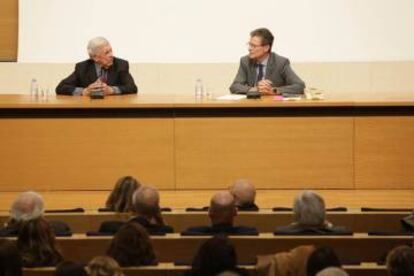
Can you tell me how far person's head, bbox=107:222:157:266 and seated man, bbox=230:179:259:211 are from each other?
159 centimetres

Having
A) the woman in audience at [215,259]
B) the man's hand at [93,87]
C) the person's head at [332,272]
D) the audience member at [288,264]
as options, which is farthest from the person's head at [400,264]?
the man's hand at [93,87]

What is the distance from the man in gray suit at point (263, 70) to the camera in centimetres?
1158

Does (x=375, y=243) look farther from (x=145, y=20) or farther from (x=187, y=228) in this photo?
(x=145, y=20)

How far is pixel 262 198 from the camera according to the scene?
9836 millimetres

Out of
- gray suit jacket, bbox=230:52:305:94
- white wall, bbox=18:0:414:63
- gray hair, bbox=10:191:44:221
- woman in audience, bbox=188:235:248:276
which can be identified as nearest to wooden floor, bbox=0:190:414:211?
gray hair, bbox=10:191:44:221

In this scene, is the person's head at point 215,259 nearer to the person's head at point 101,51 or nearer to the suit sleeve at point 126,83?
the suit sleeve at point 126,83

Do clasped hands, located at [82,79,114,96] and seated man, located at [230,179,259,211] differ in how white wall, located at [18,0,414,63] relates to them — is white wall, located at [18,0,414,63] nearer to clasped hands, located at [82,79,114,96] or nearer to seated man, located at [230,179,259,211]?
clasped hands, located at [82,79,114,96]

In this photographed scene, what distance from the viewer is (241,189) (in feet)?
28.4

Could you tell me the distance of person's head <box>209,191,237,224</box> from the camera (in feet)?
25.8

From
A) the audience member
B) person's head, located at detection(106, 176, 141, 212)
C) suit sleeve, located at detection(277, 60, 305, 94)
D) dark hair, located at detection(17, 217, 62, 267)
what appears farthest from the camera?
suit sleeve, located at detection(277, 60, 305, 94)

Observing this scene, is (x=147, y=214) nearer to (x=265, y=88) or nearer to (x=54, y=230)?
(x=54, y=230)

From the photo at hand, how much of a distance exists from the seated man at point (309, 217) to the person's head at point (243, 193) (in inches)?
28.4

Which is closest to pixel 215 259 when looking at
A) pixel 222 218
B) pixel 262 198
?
pixel 222 218

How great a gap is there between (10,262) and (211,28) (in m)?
7.77
